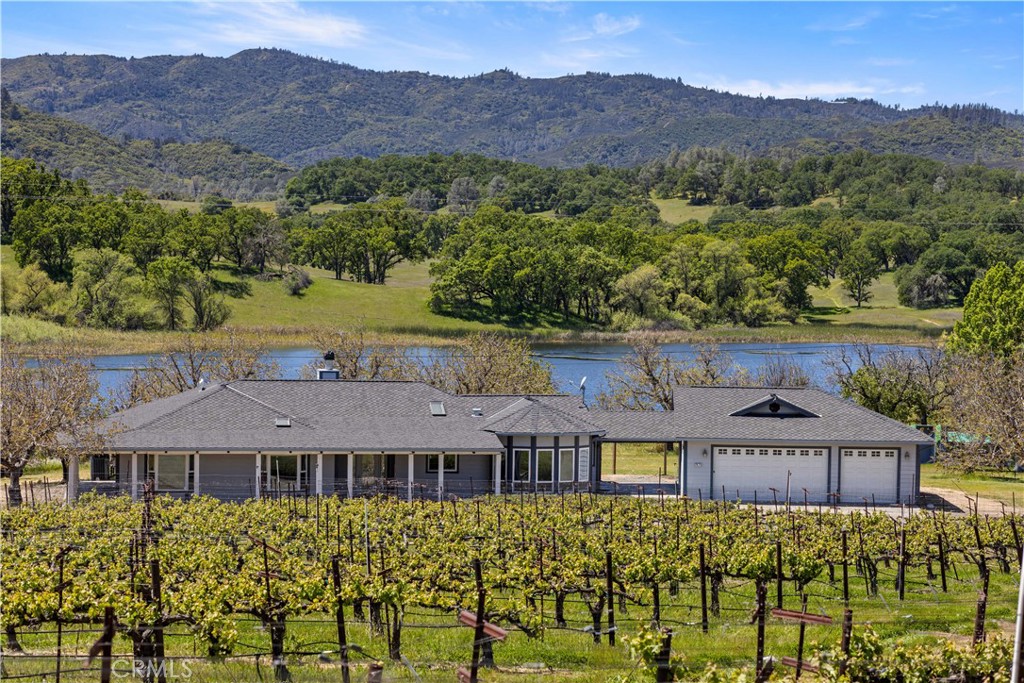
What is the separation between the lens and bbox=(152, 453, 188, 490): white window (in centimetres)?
3506

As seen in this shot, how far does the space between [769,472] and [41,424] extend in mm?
21494

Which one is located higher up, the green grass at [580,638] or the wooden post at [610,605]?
the wooden post at [610,605]

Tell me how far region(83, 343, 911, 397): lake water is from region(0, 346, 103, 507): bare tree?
88.0 ft

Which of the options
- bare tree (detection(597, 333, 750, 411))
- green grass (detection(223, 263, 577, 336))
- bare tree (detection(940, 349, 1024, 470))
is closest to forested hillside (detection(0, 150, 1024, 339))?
green grass (detection(223, 263, 577, 336))

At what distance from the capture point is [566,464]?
123 feet

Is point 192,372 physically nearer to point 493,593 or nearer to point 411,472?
point 411,472

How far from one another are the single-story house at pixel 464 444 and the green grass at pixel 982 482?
333 centimetres

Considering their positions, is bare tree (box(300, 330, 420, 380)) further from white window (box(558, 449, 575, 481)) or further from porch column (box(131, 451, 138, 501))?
porch column (box(131, 451, 138, 501))

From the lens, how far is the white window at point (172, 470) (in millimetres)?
Answer: 35062

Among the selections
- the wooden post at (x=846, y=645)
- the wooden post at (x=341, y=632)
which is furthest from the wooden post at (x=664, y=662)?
the wooden post at (x=341, y=632)

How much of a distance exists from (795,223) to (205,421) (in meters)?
140

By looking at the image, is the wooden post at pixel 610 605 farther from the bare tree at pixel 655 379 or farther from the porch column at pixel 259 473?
the bare tree at pixel 655 379

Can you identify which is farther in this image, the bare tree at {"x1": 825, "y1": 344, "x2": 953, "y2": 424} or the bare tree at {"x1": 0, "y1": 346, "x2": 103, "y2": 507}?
the bare tree at {"x1": 825, "y1": 344, "x2": 953, "y2": 424}

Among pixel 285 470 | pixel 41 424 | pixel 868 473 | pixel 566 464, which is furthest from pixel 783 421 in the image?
pixel 41 424
